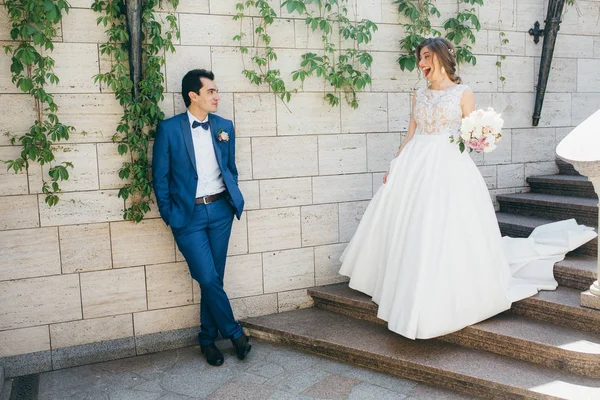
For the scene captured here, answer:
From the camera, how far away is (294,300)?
4.83m

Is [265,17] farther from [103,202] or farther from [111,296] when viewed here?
[111,296]

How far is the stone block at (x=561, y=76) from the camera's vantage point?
5.68 metres

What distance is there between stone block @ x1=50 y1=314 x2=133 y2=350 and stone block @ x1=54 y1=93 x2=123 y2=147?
4.09ft

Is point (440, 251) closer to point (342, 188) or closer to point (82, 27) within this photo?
point (342, 188)

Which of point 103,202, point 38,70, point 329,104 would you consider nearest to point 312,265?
point 329,104

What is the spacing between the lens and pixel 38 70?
12.6 ft

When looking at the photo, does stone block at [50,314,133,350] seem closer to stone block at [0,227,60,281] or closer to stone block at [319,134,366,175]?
stone block at [0,227,60,281]

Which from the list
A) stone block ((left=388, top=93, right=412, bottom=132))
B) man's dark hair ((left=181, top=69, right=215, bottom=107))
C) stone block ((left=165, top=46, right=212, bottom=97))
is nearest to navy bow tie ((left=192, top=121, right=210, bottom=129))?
man's dark hair ((left=181, top=69, right=215, bottom=107))

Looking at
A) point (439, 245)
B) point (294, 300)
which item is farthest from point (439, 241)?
point (294, 300)

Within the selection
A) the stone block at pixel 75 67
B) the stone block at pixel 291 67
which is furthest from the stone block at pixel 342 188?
the stone block at pixel 75 67

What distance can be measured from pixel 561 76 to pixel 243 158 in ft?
10.7

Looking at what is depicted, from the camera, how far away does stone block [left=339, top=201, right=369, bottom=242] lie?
4961 mm

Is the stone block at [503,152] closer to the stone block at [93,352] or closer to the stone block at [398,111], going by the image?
the stone block at [398,111]

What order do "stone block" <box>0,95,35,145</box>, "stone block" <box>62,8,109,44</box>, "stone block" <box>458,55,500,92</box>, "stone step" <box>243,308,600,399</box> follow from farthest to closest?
"stone block" <box>458,55,500,92</box>
"stone block" <box>62,8,109,44</box>
"stone block" <box>0,95,35,145</box>
"stone step" <box>243,308,600,399</box>
